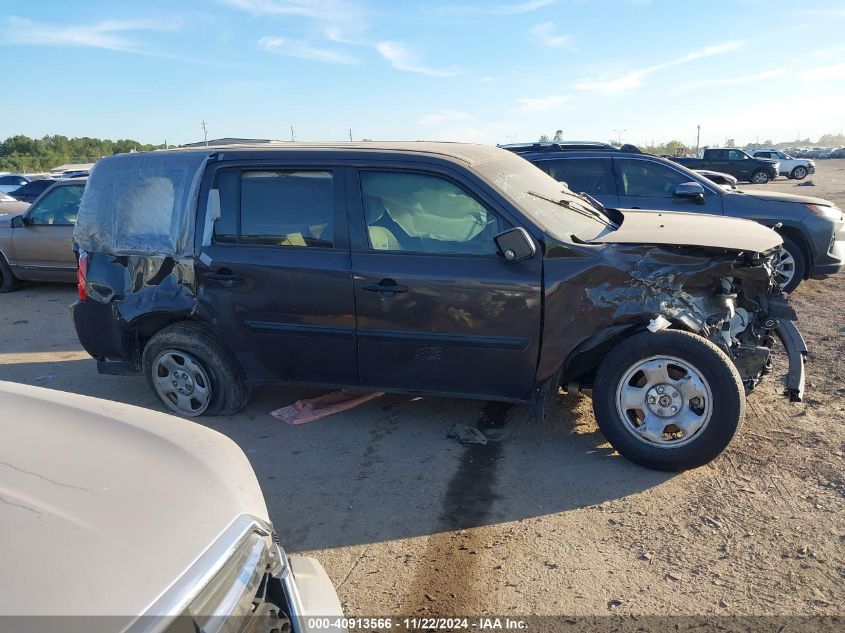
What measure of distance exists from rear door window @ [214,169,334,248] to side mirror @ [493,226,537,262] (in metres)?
1.14

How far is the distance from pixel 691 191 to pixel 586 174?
4.28ft

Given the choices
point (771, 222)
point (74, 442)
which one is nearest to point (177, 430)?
A: point (74, 442)

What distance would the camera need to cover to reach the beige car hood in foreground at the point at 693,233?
147 inches

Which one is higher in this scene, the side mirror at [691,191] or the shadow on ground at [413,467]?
the side mirror at [691,191]

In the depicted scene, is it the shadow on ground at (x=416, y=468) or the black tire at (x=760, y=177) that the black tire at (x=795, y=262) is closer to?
the shadow on ground at (x=416, y=468)

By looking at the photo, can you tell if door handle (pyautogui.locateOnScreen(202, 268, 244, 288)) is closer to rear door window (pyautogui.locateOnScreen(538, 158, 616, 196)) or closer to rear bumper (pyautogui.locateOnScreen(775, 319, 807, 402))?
rear bumper (pyautogui.locateOnScreen(775, 319, 807, 402))

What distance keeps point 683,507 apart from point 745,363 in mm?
1088

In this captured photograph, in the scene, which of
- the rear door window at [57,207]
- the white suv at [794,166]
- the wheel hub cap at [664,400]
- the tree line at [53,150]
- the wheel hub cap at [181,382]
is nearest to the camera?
the wheel hub cap at [664,400]

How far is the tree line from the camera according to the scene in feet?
161

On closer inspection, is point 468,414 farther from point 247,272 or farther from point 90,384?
point 90,384

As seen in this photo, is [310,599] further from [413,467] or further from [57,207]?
[57,207]

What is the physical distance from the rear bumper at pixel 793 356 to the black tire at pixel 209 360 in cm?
368

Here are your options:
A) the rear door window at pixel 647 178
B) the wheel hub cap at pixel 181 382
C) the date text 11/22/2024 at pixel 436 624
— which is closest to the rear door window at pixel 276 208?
the wheel hub cap at pixel 181 382

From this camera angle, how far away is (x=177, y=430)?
2289 millimetres
